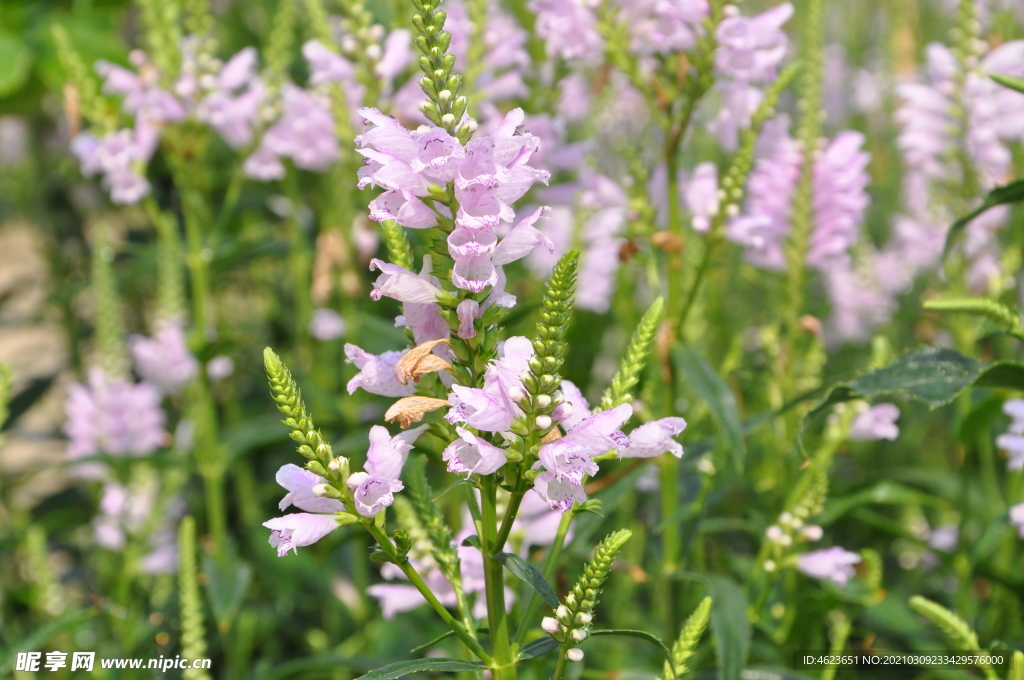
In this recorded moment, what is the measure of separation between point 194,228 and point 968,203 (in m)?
1.97

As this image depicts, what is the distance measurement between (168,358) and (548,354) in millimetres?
1973

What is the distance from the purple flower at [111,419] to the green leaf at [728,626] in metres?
1.53

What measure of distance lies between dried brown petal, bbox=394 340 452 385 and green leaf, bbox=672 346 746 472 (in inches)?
26.3

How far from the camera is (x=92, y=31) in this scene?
2.65m

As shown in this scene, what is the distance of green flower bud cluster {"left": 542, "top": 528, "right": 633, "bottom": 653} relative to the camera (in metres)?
0.84

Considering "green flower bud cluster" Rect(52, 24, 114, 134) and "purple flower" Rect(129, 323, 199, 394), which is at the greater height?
"green flower bud cluster" Rect(52, 24, 114, 134)

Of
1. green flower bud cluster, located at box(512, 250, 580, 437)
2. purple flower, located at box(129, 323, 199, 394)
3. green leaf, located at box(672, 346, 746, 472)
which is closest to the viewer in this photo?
green flower bud cluster, located at box(512, 250, 580, 437)

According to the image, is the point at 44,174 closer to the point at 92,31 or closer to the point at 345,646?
the point at 92,31

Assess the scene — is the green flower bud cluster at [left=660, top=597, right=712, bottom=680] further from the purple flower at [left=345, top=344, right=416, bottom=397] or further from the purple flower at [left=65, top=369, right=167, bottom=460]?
the purple flower at [left=65, top=369, right=167, bottom=460]

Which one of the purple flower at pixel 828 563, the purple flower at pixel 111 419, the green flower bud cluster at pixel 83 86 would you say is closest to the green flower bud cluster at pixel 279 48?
the green flower bud cluster at pixel 83 86

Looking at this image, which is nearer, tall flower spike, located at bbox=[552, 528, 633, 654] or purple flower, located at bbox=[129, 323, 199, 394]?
tall flower spike, located at bbox=[552, 528, 633, 654]

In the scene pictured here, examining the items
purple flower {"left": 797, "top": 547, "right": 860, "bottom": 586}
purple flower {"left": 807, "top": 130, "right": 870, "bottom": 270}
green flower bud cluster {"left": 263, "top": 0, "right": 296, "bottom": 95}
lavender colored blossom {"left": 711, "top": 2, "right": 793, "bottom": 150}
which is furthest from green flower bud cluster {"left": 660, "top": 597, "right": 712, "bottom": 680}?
green flower bud cluster {"left": 263, "top": 0, "right": 296, "bottom": 95}

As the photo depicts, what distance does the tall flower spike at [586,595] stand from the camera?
842 millimetres

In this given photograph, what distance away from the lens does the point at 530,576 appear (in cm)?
86
